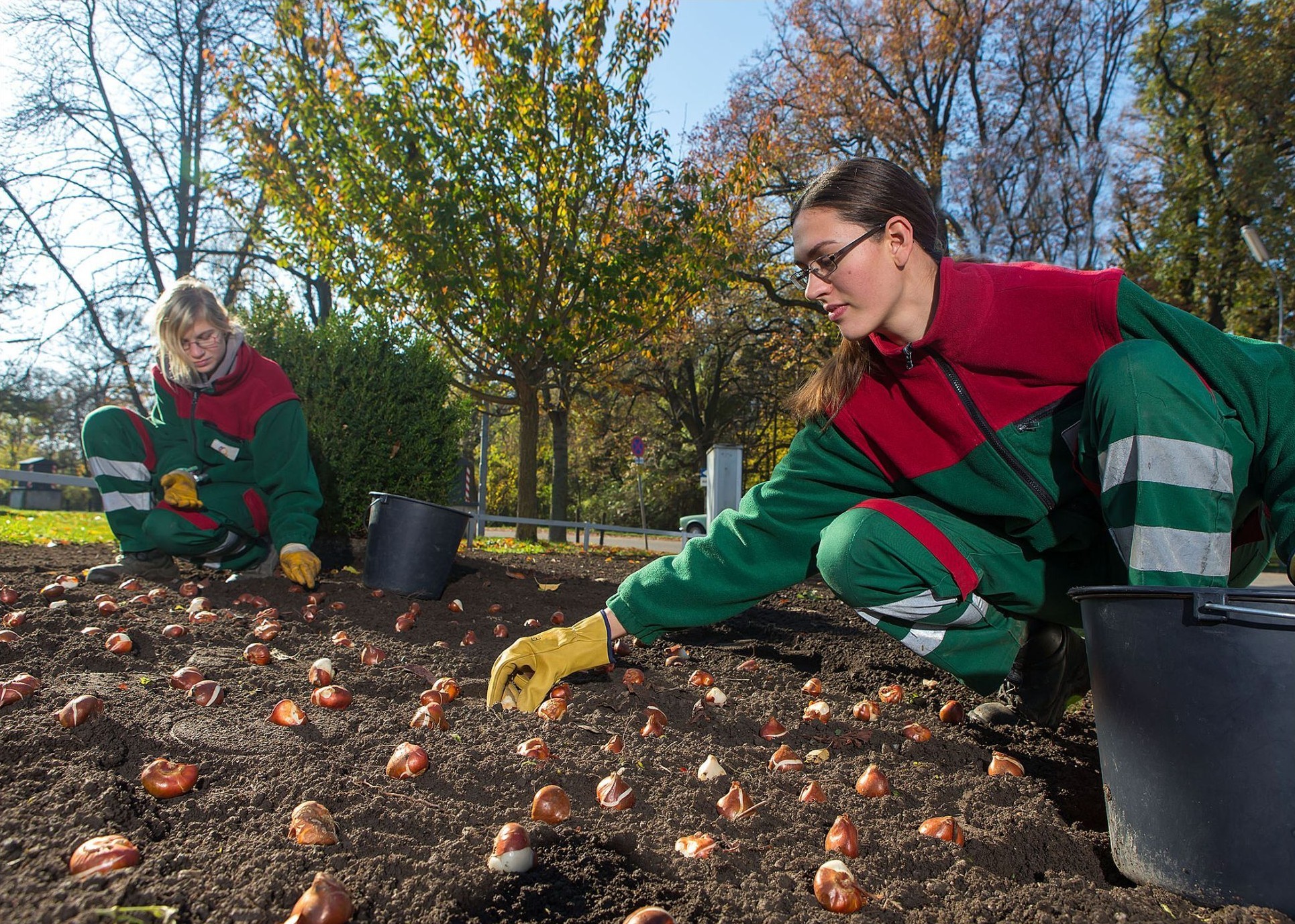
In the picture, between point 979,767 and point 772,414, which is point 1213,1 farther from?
point 979,767

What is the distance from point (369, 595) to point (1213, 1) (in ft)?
65.5

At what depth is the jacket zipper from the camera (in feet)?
6.59

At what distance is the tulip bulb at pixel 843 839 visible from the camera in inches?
61.7

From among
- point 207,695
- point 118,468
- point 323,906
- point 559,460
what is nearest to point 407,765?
point 323,906

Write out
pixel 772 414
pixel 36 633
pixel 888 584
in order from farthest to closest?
pixel 772 414 → pixel 36 633 → pixel 888 584

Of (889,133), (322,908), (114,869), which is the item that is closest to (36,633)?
(114,869)

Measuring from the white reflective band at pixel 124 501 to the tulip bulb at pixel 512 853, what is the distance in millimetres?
3700

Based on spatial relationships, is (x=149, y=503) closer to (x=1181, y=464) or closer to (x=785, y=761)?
(x=785, y=761)

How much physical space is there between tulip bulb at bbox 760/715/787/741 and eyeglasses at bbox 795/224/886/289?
1.22 meters

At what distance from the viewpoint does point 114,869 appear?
1.31 meters

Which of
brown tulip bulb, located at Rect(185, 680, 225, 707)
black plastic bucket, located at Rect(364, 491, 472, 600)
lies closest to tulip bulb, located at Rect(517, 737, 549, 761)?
brown tulip bulb, located at Rect(185, 680, 225, 707)

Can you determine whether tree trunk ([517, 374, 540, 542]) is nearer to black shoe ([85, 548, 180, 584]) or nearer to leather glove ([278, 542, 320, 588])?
black shoe ([85, 548, 180, 584])

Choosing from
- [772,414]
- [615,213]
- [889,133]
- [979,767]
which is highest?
[889,133]

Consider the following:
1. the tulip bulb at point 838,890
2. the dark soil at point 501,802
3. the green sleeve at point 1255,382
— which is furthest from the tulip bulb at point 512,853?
the green sleeve at point 1255,382
